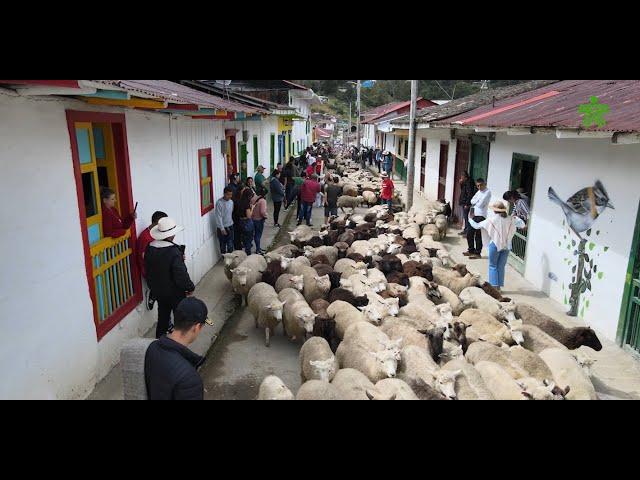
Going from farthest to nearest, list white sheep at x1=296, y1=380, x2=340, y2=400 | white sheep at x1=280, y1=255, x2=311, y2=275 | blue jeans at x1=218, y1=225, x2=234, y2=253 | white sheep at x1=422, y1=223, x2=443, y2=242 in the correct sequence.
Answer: white sheep at x1=422, y1=223, x2=443, y2=242
blue jeans at x1=218, y1=225, x2=234, y2=253
white sheep at x1=280, y1=255, x2=311, y2=275
white sheep at x1=296, y1=380, x2=340, y2=400

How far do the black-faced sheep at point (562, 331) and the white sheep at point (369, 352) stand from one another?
242 cm

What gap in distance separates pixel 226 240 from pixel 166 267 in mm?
4765

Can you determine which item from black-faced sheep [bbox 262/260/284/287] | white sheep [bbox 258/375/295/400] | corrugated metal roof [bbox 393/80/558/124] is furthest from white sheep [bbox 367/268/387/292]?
corrugated metal roof [bbox 393/80/558/124]

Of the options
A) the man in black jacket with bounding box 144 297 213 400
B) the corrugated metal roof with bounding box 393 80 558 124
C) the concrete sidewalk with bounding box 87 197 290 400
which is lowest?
the concrete sidewalk with bounding box 87 197 290 400

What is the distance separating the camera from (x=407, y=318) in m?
6.77

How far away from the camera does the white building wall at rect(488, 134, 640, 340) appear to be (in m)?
6.65

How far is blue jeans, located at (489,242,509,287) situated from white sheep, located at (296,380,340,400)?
5373 millimetres

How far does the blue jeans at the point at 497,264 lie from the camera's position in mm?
8836

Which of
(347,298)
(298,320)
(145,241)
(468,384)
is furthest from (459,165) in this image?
(468,384)

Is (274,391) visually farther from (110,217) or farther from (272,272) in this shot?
(272,272)

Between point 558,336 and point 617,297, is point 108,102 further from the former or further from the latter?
point 617,297

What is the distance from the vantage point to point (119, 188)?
253 inches

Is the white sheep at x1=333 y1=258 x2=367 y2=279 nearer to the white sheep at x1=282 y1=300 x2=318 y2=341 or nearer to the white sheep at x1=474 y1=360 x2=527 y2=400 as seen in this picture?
the white sheep at x1=282 y1=300 x2=318 y2=341

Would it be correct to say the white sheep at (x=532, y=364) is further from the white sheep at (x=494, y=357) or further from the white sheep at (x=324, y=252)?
the white sheep at (x=324, y=252)
